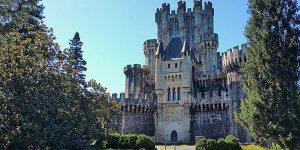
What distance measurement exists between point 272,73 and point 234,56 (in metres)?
26.6

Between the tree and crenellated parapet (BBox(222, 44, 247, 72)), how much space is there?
73.7ft

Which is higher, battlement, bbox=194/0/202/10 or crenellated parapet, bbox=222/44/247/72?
battlement, bbox=194/0/202/10

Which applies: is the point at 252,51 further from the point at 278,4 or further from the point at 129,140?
the point at 129,140

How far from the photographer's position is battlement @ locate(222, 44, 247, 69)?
51.2 m

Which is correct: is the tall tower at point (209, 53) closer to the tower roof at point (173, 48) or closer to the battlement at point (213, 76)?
the battlement at point (213, 76)

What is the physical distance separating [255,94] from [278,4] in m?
7.74

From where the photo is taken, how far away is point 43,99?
2644 cm

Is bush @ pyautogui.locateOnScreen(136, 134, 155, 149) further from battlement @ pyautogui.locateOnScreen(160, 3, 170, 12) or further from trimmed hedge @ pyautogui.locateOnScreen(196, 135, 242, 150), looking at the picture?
battlement @ pyautogui.locateOnScreen(160, 3, 170, 12)

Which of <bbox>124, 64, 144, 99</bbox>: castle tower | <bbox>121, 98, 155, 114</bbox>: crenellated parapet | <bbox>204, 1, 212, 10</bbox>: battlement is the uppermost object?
<bbox>204, 1, 212, 10</bbox>: battlement

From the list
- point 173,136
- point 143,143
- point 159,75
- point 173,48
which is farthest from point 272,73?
point 173,48

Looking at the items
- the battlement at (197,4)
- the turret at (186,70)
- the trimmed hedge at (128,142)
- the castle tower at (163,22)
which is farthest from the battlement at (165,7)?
the trimmed hedge at (128,142)

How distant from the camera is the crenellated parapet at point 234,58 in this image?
51.2 m

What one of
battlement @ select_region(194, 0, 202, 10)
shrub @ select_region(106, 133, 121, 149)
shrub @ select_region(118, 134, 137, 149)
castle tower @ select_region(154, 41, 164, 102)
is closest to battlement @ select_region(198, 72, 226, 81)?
castle tower @ select_region(154, 41, 164, 102)

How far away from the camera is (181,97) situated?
172ft
